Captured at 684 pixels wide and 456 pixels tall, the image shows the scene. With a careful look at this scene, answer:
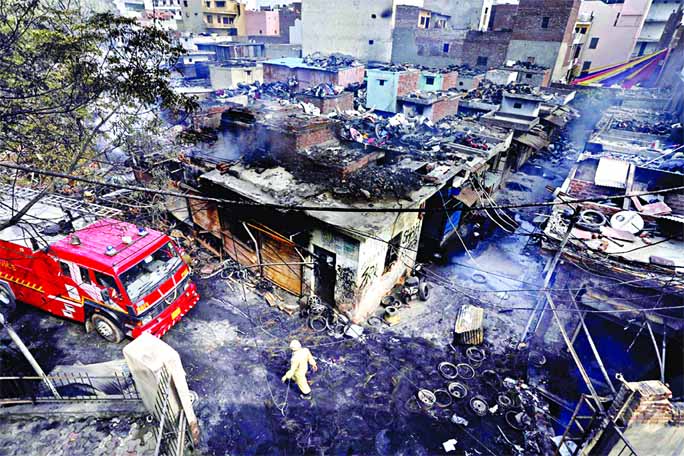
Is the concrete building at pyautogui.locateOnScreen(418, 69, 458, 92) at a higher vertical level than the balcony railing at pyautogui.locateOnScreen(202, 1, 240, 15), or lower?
lower

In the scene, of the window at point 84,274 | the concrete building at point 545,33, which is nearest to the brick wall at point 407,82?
the concrete building at point 545,33

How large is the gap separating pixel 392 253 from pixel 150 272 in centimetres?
754

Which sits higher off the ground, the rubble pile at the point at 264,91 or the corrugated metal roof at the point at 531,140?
the rubble pile at the point at 264,91

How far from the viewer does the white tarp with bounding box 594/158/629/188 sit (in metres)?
11.3

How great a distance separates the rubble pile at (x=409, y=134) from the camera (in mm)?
16938

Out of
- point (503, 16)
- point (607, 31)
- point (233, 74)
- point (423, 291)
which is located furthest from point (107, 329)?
point (607, 31)

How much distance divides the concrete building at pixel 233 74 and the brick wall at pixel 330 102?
43.4 feet

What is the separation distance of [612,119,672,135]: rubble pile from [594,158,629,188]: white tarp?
13413 millimetres

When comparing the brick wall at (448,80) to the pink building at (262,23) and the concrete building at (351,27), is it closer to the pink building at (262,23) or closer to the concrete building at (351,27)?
the concrete building at (351,27)

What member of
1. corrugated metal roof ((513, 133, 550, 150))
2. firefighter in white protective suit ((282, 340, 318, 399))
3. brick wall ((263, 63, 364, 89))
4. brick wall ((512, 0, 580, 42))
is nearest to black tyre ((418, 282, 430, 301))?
firefighter in white protective suit ((282, 340, 318, 399))

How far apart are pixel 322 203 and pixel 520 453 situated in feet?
26.3

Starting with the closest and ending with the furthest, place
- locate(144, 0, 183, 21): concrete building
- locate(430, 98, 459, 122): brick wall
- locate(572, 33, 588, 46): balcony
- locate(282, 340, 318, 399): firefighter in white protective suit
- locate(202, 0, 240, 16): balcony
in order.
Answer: locate(282, 340, 318, 399): firefighter in white protective suit, locate(430, 98, 459, 122): brick wall, locate(572, 33, 588, 46): balcony, locate(202, 0, 240, 16): balcony, locate(144, 0, 183, 21): concrete building

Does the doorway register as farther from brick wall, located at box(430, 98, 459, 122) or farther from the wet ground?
brick wall, located at box(430, 98, 459, 122)

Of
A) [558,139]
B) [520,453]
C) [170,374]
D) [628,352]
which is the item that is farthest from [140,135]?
[558,139]
